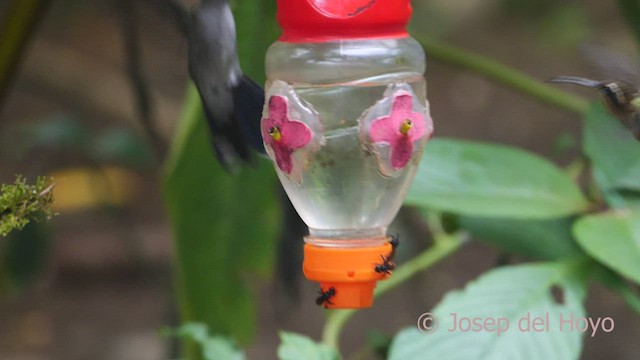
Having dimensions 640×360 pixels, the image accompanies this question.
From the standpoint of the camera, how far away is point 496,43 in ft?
16.8

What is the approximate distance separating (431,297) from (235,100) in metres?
2.38

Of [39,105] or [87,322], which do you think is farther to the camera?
[39,105]

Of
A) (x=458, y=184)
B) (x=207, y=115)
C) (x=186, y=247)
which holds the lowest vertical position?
(x=186, y=247)

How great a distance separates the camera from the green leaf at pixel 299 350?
35.7 inches

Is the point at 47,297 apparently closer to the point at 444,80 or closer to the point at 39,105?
the point at 39,105

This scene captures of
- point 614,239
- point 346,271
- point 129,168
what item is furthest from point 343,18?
point 129,168

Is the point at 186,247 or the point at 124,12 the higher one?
the point at 124,12

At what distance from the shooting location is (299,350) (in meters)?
0.91

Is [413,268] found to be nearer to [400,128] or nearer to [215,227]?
[215,227]

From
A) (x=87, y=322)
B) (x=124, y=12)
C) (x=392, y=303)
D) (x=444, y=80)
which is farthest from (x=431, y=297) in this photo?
(x=124, y=12)

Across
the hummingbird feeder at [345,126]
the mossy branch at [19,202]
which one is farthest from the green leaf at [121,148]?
the mossy branch at [19,202]

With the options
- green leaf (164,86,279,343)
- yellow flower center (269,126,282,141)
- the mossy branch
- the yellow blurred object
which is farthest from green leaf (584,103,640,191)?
the yellow blurred object

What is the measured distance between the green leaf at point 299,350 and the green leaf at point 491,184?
287 mm

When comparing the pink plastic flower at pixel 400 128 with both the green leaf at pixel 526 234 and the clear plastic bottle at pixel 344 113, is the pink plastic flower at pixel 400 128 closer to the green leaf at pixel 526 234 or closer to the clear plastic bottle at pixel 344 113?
the clear plastic bottle at pixel 344 113
